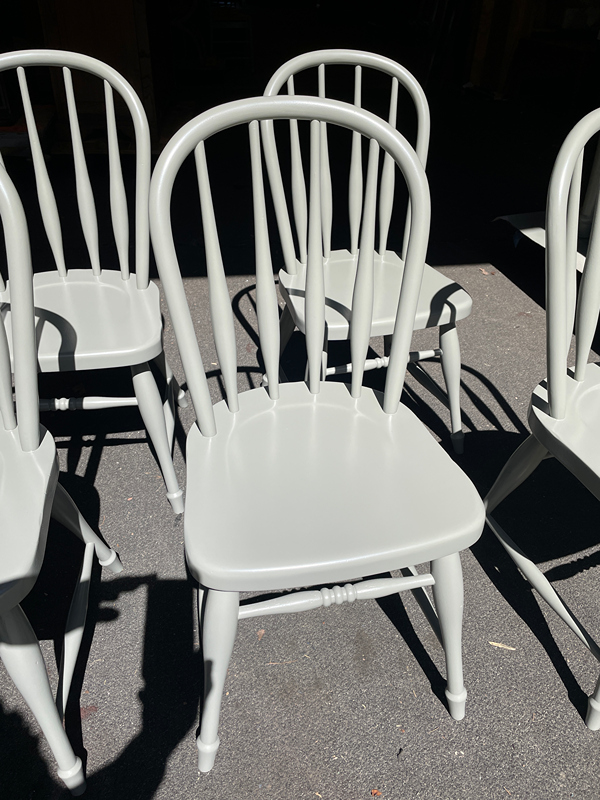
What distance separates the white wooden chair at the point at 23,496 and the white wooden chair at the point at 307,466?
0.21 m

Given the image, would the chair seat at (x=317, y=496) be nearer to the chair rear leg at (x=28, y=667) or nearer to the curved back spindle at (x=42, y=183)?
the chair rear leg at (x=28, y=667)

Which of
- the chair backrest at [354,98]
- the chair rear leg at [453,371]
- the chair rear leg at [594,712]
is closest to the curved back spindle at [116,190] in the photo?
the chair backrest at [354,98]

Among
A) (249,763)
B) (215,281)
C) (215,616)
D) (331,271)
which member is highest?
(215,281)

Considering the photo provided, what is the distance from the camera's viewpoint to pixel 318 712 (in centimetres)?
113

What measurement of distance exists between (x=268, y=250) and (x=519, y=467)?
0.66 meters

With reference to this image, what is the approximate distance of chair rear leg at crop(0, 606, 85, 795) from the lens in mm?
839

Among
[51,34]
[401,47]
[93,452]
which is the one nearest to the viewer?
[93,452]

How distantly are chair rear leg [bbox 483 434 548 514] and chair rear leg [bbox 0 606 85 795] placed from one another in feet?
2.96

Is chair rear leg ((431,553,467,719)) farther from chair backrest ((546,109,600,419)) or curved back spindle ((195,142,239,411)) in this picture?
curved back spindle ((195,142,239,411))

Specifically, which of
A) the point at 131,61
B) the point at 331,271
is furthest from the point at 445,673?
the point at 131,61

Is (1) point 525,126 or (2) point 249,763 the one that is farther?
(1) point 525,126

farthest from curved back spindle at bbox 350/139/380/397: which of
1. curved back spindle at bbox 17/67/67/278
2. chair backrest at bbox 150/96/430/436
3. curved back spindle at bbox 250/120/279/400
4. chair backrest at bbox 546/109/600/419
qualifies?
curved back spindle at bbox 17/67/67/278

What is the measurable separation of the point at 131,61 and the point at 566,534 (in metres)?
4.10

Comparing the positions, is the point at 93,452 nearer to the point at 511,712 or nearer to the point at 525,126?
the point at 511,712
